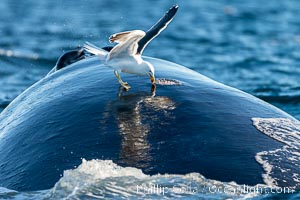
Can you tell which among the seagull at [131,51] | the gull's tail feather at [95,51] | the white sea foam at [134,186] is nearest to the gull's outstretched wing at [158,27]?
the seagull at [131,51]

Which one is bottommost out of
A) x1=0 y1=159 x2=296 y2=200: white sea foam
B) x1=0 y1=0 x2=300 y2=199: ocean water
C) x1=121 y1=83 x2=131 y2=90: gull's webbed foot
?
x1=0 y1=159 x2=296 y2=200: white sea foam

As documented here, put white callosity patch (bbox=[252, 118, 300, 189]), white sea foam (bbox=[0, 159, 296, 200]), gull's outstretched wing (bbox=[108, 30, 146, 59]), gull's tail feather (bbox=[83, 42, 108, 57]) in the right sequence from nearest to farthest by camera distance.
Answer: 1. white sea foam (bbox=[0, 159, 296, 200])
2. white callosity patch (bbox=[252, 118, 300, 189])
3. gull's outstretched wing (bbox=[108, 30, 146, 59])
4. gull's tail feather (bbox=[83, 42, 108, 57])

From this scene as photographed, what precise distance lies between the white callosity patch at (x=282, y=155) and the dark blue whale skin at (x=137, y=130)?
0.08 m

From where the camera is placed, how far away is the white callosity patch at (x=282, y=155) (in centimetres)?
613

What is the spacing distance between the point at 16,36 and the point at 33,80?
657 centimetres

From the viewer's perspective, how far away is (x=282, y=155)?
21.3ft

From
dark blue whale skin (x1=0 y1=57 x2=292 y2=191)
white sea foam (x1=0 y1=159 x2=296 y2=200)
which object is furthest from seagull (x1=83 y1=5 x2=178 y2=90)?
white sea foam (x1=0 y1=159 x2=296 y2=200)

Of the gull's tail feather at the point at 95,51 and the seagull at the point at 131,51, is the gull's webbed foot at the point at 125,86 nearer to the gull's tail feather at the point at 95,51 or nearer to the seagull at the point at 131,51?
the seagull at the point at 131,51

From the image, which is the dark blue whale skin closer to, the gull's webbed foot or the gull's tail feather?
the gull's webbed foot

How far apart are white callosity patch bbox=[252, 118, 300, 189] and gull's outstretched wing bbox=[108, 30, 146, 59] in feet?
6.36

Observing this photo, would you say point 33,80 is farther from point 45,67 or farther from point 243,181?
point 243,181

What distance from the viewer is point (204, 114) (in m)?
6.85

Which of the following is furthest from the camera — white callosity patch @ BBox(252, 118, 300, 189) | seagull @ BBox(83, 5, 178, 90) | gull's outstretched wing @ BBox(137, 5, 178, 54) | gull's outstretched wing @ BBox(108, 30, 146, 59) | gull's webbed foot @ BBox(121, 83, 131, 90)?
gull's outstretched wing @ BBox(108, 30, 146, 59)

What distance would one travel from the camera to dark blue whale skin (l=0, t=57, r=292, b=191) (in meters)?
6.17
